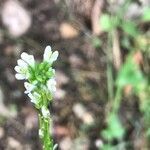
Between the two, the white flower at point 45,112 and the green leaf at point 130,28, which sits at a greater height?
the green leaf at point 130,28

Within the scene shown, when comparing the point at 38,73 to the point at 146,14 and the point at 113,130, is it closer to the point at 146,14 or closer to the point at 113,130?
the point at 113,130

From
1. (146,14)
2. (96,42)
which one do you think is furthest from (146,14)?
(96,42)

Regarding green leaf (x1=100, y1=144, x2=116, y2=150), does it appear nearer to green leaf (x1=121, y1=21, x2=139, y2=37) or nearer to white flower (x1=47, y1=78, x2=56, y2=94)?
green leaf (x1=121, y1=21, x2=139, y2=37)

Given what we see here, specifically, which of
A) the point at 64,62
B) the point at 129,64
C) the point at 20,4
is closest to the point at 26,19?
the point at 20,4

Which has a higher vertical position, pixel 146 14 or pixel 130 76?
pixel 146 14

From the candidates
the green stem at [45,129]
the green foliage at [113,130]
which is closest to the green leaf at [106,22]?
the green foliage at [113,130]

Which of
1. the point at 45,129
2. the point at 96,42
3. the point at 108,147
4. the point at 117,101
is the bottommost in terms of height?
the point at 45,129

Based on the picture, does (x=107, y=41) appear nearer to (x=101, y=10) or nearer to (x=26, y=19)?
(x=101, y=10)

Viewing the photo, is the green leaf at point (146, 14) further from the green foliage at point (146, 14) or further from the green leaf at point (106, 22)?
the green leaf at point (106, 22)

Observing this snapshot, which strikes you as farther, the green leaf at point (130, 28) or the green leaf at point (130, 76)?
the green leaf at point (130, 28)

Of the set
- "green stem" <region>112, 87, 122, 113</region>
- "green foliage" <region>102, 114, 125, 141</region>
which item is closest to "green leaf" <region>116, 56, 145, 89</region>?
"green stem" <region>112, 87, 122, 113</region>

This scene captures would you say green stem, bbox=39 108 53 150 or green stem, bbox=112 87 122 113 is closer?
green stem, bbox=39 108 53 150
